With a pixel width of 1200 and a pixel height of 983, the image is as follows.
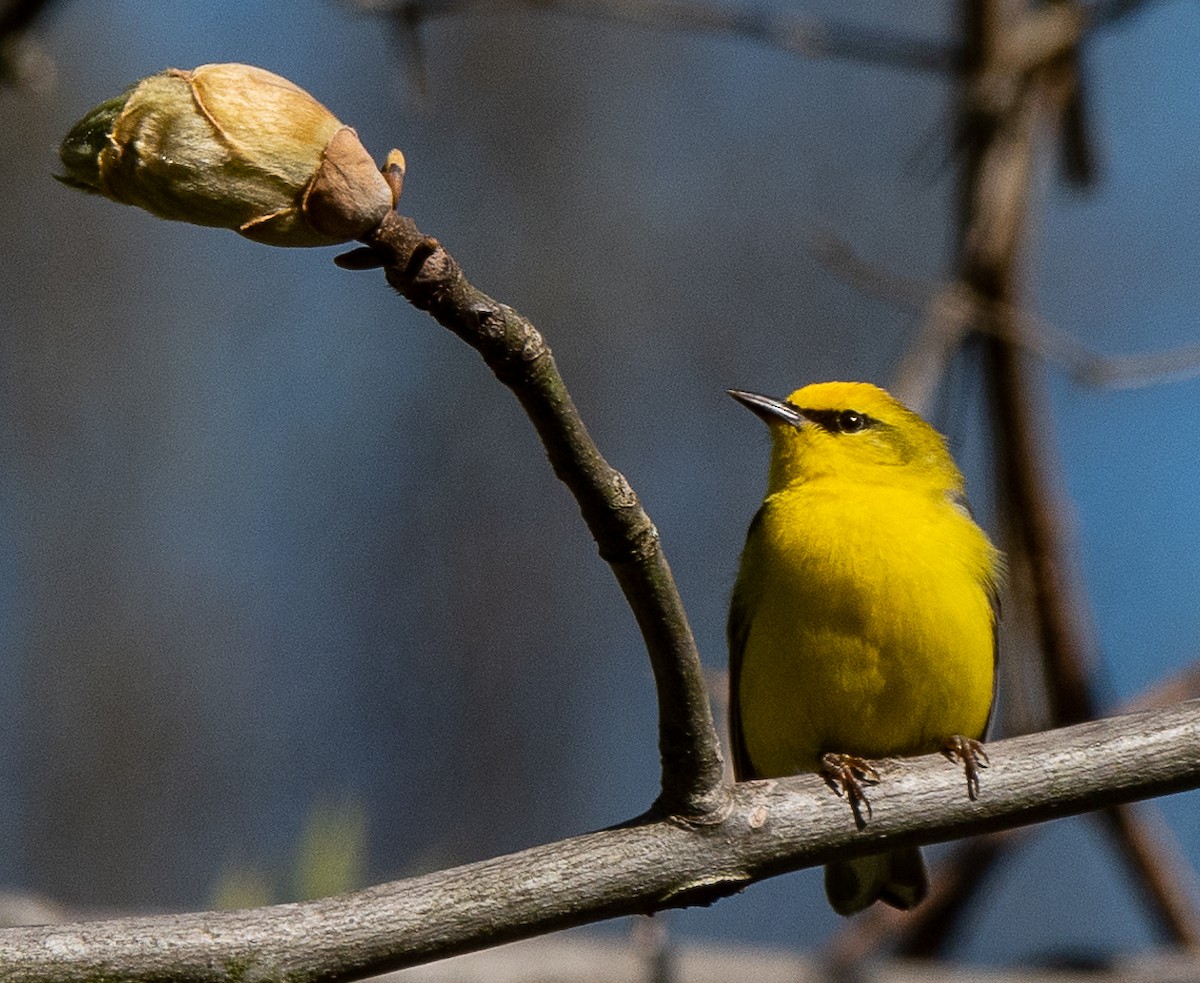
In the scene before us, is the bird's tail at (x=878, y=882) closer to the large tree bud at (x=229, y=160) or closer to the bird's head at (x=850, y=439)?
the bird's head at (x=850, y=439)

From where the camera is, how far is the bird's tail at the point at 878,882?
3951 mm

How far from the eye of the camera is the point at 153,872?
26.8 ft

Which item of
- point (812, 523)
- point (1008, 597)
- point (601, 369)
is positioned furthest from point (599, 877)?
point (601, 369)

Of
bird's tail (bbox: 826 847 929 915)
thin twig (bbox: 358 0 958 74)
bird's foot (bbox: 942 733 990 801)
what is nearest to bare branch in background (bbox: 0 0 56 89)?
thin twig (bbox: 358 0 958 74)

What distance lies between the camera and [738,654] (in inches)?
153

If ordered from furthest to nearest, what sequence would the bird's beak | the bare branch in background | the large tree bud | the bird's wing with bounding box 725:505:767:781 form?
the bird's beak, the bird's wing with bounding box 725:505:767:781, the bare branch in background, the large tree bud

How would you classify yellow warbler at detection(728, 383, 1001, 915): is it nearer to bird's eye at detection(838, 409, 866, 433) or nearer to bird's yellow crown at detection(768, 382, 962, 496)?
bird's yellow crown at detection(768, 382, 962, 496)

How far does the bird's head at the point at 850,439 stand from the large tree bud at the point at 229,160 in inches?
107

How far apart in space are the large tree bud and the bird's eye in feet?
9.73

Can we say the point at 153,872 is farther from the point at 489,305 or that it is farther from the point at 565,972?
the point at 489,305

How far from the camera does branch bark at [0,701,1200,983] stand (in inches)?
76.1

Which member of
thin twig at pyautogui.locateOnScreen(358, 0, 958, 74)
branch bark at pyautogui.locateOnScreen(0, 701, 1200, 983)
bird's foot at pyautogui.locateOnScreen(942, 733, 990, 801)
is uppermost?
thin twig at pyautogui.locateOnScreen(358, 0, 958, 74)

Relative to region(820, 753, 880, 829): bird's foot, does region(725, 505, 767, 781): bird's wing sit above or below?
above

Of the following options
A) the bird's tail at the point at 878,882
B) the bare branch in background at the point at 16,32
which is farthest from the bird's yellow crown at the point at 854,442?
the bare branch in background at the point at 16,32
